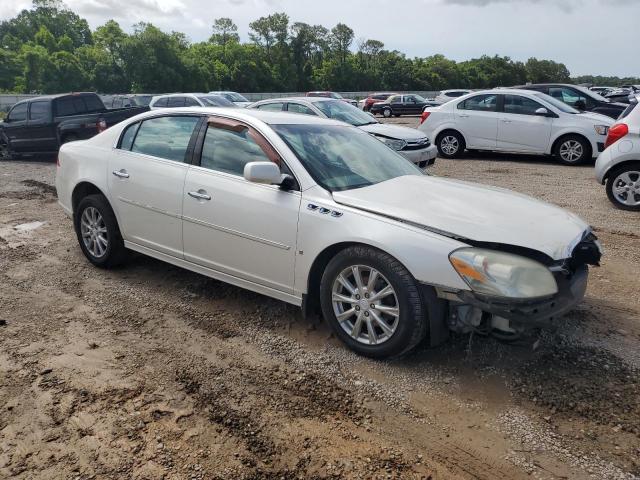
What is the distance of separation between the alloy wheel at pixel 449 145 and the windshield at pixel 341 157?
29.6ft

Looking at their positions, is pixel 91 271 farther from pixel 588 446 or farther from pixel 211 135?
pixel 588 446

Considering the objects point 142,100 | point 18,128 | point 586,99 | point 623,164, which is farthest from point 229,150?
point 142,100

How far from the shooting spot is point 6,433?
9.29 ft

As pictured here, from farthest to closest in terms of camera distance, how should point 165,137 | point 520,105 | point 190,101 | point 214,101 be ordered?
point 214,101 → point 190,101 → point 520,105 → point 165,137

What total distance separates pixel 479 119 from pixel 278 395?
A: 1108 centimetres

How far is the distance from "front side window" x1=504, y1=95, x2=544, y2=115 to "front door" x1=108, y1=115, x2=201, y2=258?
966 cm

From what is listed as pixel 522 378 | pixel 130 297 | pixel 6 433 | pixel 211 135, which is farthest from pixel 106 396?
pixel 522 378

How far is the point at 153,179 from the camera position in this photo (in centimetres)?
457

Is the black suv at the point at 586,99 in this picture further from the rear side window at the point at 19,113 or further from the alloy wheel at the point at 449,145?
the rear side window at the point at 19,113

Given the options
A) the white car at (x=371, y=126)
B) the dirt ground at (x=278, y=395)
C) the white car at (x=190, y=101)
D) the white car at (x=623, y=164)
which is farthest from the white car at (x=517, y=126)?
the dirt ground at (x=278, y=395)

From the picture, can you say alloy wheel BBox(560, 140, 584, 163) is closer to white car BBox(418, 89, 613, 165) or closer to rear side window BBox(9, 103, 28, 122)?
white car BBox(418, 89, 613, 165)

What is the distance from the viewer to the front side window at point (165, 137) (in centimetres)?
454

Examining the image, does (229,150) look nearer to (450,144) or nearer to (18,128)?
(450,144)

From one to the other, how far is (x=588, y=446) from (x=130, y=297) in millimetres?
3678
